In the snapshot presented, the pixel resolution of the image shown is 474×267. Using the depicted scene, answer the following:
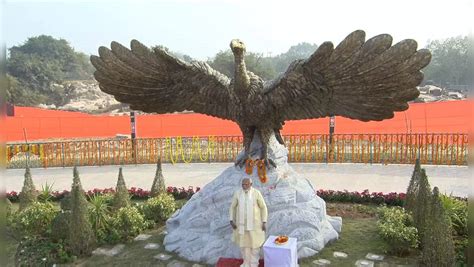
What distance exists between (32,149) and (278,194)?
11.9 m

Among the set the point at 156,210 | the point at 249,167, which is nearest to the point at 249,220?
the point at 249,167

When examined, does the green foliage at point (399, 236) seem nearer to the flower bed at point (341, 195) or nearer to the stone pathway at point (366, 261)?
the stone pathway at point (366, 261)

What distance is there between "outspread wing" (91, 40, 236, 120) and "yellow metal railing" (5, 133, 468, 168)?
7.72 metres

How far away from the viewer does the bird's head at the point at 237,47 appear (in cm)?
793

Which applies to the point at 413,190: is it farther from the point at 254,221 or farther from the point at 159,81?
the point at 159,81

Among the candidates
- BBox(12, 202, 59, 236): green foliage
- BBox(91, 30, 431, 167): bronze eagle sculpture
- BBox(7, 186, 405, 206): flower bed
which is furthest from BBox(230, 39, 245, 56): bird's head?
BBox(7, 186, 405, 206): flower bed

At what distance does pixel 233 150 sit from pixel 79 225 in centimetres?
922

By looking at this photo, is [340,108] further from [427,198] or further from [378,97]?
[427,198]

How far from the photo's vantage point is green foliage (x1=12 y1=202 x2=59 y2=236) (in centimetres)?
925

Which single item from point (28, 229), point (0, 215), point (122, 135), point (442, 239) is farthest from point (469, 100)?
point (122, 135)

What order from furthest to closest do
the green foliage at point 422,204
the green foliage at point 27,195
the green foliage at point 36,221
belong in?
the green foliage at point 27,195 < the green foliage at point 36,221 < the green foliage at point 422,204

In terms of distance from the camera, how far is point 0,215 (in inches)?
148

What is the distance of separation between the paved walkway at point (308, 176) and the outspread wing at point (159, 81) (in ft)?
17.8

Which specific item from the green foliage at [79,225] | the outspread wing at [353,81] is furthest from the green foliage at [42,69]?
the outspread wing at [353,81]
